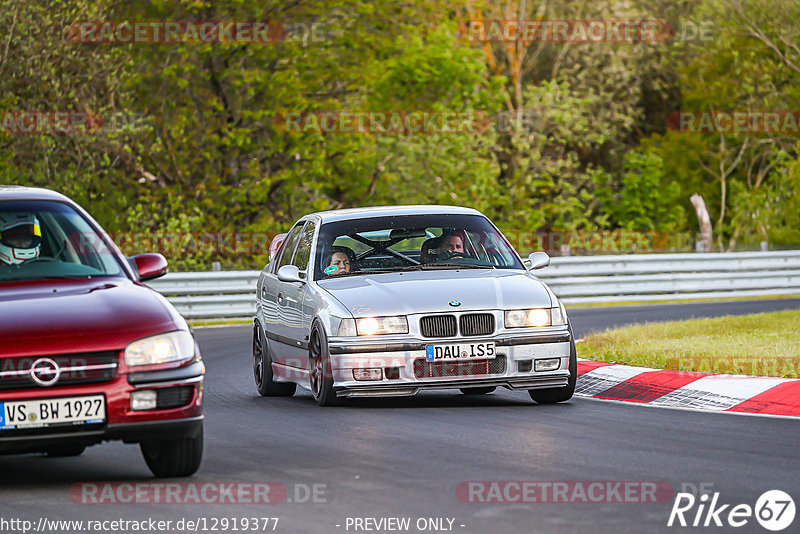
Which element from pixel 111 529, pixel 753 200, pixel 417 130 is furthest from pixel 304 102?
pixel 111 529

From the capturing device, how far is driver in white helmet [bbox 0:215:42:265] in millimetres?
9172

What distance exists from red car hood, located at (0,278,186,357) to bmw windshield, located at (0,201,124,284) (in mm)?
401

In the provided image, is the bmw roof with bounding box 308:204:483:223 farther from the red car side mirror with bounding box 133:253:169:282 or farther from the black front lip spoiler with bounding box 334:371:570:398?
the red car side mirror with bounding box 133:253:169:282

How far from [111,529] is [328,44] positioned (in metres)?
30.7

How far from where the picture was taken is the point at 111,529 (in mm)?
6988

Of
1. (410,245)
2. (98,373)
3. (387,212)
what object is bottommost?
(410,245)

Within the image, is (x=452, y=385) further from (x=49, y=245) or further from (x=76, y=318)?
(x=76, y=318)

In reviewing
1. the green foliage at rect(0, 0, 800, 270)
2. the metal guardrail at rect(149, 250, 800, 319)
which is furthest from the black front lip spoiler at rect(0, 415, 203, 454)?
the green foliage at rect(0, 0, 800, 270)

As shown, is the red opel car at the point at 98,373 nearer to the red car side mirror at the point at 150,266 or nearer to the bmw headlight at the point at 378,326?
the red car side mirror at the point at 150,266

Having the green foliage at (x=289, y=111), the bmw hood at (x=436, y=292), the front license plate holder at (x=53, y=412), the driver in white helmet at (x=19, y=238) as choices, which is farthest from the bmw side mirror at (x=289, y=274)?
the green foliage at (x=289, y=111)

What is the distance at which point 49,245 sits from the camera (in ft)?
30.7

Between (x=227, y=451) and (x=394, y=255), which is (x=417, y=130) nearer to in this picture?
(x=394, y=255)

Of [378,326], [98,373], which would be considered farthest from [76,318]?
[378,326]

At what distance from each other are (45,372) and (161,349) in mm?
608
